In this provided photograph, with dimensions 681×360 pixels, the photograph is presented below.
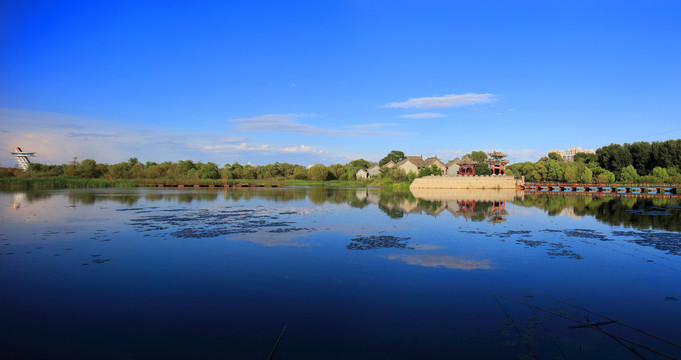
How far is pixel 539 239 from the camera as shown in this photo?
48.7ft

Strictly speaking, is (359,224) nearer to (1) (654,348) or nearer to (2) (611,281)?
(2) (611,281)

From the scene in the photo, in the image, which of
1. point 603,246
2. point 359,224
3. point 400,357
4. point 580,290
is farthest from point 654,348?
point 359,224

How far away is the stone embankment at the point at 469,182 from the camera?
204ft

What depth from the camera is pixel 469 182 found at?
63.0 metres

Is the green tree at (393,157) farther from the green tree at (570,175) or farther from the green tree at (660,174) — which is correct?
the green tree at (660,174)

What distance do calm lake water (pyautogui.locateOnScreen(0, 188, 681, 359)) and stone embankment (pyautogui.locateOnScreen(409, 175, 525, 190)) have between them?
4789 centimetres

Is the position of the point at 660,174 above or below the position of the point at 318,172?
below

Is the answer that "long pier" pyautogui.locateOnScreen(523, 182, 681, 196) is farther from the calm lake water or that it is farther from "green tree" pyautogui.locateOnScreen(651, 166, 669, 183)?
the calm lake water

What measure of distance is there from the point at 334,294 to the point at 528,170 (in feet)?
275

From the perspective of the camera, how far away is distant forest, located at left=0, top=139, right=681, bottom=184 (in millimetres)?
66250

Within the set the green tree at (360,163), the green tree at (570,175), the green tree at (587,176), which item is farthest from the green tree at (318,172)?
the green tree at (587,176)

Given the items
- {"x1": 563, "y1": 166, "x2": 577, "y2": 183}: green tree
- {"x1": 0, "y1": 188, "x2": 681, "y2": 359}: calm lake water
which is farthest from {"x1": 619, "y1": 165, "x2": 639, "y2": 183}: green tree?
{"x1": 0, "y1": 188, "x2": 681, "y2": 359}: calm lake water

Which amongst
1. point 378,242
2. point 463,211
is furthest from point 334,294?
point 463,211

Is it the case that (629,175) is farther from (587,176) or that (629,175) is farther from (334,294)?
(334,294)
